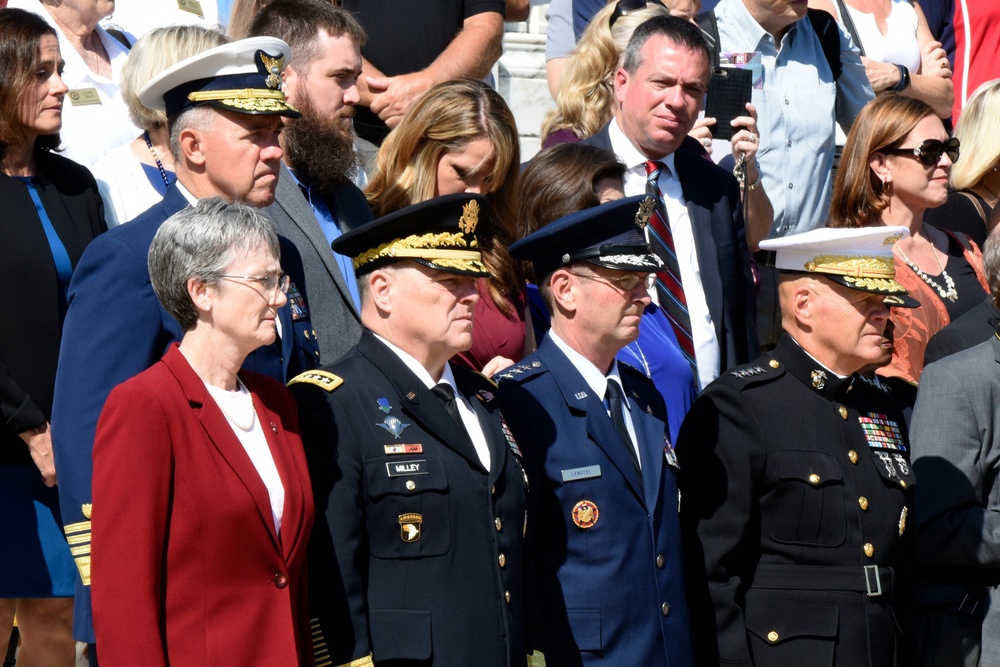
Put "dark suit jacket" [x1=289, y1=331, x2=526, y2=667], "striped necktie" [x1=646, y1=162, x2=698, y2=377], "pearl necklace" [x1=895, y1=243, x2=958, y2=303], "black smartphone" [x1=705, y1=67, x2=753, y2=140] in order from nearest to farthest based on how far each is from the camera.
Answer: "dark suit jacket" [x1=289, y1=331, x2=526, y2=667] → "striped necktie" [x1=646, y1=162, x2=698, y2=377] → "pearl necklace" [x1=895, y1=243, x2=958, y2=303] → "black smartphone" [x1=705, y1=67, x2=753, y2=140]

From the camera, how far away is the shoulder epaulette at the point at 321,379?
4152mm

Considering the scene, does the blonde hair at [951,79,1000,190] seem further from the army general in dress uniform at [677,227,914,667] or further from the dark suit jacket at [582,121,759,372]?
the army general in dress uniform at [677,227,914,667]

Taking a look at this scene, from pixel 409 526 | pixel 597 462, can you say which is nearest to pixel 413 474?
pixel 409 526

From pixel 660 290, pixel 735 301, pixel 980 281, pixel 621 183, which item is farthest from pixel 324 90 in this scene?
pixel 980 281

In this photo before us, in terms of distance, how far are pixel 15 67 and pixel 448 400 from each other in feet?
6.80

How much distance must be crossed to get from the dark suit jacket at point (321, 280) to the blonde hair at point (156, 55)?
524 mm

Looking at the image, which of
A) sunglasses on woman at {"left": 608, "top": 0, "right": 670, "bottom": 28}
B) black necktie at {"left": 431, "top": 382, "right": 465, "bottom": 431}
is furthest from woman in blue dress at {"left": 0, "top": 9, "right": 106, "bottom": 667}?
sunglasses on woman at {"left": 608, "top": 0, "right": 670, "bottom": 28}

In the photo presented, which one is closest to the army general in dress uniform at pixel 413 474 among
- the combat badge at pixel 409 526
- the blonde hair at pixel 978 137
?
the combat badge at pixel 409 526

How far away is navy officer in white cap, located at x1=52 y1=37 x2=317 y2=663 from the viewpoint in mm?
4074

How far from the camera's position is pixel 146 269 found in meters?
4.18

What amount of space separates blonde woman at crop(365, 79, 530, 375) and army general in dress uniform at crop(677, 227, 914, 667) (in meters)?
0.90

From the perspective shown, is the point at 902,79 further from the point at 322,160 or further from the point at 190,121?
the point at 190,121

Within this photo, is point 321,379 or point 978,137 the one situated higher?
point 321,379

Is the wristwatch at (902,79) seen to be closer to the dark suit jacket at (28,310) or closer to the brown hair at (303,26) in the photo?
the brown hair at (303,26)
